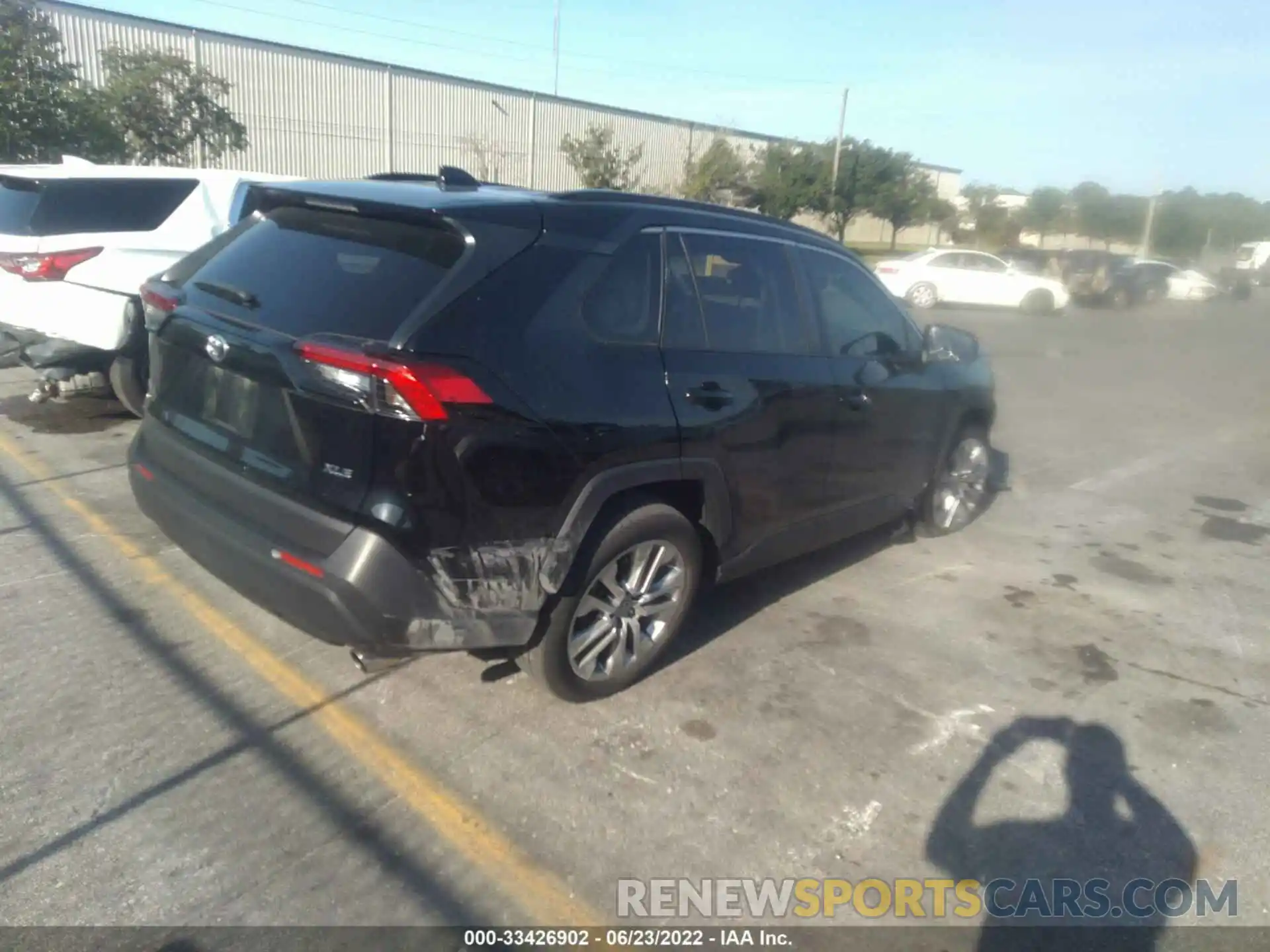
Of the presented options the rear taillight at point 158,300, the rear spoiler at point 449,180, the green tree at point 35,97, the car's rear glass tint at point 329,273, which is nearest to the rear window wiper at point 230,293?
the car's rear glass tint at point 329,273

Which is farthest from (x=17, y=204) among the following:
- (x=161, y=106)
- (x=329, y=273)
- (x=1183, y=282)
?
(x=1183, y=282)

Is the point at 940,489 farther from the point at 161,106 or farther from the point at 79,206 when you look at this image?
the point at 161,106

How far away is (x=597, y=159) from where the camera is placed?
34406mm

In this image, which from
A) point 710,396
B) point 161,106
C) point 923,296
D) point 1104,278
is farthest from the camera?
point 1104,278

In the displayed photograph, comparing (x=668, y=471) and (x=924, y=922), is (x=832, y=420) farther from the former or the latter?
(x=924, y=922)

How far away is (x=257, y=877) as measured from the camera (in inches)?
116

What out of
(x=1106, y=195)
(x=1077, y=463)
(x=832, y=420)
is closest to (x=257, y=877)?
(x=832, y=420)

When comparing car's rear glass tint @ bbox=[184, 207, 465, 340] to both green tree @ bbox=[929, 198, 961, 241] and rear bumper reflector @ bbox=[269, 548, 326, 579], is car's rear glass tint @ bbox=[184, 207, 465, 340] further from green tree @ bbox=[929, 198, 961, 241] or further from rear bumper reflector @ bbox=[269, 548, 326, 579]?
green tree @ bbox=[929, 198, 961, 241]

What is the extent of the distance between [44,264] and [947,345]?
5.91 m

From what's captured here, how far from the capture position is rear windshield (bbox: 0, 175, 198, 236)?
7102mm

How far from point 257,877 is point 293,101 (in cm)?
2936

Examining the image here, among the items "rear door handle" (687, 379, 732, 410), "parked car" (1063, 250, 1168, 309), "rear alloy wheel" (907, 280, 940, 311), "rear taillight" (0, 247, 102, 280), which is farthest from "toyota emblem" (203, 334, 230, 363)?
"parked car" (1063, 250, 1168, 309)

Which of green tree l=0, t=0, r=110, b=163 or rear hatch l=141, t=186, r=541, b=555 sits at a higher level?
green tree l=0, t=0, r=110, b=163

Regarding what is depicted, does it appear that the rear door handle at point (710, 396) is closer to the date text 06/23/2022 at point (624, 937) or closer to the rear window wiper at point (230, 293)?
the rear window wiper at point (230, 293)
